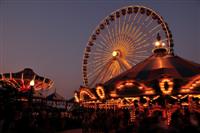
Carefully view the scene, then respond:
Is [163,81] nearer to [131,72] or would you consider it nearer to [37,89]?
[131,72]

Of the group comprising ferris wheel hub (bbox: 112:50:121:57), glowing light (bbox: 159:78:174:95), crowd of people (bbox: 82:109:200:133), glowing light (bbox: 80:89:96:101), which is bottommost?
crowd of people (bbox: 82:109:200:133)

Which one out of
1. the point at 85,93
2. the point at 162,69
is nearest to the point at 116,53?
the point at 85,93

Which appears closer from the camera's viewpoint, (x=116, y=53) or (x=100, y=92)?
(x=100, y=92)

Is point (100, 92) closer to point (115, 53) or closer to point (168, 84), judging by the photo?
point (168, 84)

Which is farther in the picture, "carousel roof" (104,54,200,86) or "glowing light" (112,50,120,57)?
"glowing light" (112,50,120,57)

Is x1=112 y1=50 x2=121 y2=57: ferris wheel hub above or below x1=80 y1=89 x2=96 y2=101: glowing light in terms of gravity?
above

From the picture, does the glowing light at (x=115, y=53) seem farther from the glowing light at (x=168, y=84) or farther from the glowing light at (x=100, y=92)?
the glowing light at (x=168, y=84)

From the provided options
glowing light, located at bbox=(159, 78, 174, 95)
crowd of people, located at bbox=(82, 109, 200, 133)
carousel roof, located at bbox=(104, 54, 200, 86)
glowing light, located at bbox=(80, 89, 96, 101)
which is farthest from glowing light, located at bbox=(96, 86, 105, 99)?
glowing light, located at bbox=(159, 78, 174, 95)

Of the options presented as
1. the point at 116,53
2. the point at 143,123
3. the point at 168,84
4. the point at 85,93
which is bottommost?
the point at 143,123

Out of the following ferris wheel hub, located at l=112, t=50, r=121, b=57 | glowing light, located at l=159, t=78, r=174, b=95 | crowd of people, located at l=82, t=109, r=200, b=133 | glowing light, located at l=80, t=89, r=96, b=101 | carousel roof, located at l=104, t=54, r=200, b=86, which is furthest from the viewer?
ferris wheel hub, located at l=112, t=50, r=121, b=57

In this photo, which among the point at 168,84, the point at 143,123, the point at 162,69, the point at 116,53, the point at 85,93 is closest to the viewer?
the point at 143,123

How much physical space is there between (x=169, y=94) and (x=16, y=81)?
62.6ft

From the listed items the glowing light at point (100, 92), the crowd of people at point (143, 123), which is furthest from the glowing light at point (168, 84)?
the glowing light at point (100, 92)

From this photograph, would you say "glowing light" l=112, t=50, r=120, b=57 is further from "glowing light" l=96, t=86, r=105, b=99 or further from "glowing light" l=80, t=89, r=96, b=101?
"glowing light" l=96, t=86, r=105, b=99
